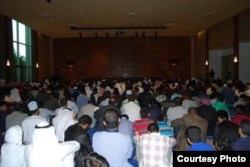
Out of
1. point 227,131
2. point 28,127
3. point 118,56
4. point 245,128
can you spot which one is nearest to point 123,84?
point 28,127

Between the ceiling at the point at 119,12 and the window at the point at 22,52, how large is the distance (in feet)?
3.55

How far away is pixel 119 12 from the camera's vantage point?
57.9 feet

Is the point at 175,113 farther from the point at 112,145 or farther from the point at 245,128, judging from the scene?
the point at 112,145

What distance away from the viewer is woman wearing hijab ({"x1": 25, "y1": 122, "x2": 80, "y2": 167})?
3.96 m

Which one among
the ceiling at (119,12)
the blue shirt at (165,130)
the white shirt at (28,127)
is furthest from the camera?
the ceiling at (119,12)

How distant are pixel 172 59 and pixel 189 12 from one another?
13.0 meters

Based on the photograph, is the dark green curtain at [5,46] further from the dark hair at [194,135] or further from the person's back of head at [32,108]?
the dark hair at [194,135]

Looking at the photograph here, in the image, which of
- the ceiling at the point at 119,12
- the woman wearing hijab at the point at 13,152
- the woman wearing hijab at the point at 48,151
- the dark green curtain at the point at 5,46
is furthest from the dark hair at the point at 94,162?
the dark green curtain at the point at 5,46

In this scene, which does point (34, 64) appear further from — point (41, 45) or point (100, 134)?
point (100, 134)

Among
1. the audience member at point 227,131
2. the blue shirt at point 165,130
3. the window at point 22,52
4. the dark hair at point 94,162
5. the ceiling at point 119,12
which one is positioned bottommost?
the blue shirt at point 165,130

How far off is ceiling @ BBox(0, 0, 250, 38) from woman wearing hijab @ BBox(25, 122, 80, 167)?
10.7 metres

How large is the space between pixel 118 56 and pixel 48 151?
2766 centimetres

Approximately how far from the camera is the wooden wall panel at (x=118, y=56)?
1228 inches

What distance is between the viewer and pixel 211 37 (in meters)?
25.1
